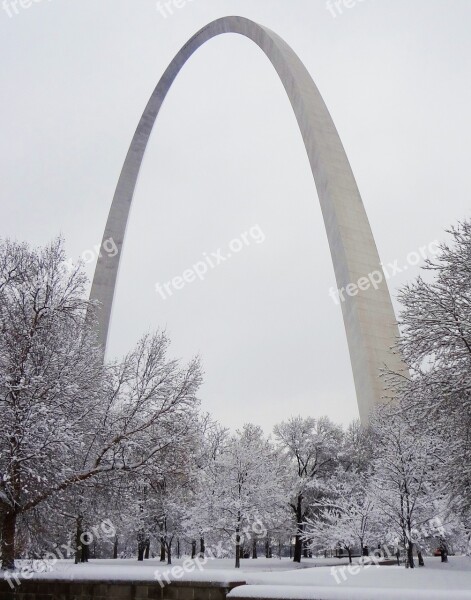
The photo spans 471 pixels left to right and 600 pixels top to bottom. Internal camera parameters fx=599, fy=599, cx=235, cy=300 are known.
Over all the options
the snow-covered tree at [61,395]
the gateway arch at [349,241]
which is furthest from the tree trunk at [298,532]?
the snow-covered tree at [61,395]

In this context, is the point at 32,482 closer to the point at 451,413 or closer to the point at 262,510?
the point at 451,413

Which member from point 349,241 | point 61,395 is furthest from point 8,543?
point 349,241

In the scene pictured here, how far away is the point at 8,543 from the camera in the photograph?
12.1 m

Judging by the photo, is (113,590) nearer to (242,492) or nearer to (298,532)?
(242,492)

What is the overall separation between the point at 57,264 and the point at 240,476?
25278 millimetres

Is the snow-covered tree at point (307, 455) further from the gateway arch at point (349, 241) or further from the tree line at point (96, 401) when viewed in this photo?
the tree line at point (96, 401)

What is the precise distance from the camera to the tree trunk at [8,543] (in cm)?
1183

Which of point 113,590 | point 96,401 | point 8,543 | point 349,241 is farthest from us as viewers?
point 349,241

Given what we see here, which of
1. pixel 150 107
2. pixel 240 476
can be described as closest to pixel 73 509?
pixel 240 476

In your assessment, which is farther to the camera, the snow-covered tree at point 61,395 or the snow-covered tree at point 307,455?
the snow-covered tree at point 307,455

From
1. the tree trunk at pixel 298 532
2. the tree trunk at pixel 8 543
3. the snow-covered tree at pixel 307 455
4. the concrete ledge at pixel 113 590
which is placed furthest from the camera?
the snow-covered tree at pixel 307 455

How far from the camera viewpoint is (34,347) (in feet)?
44.0

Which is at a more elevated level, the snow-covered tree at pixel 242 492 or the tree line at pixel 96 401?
the tree line at pixel 96 401

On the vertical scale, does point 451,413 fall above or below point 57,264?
below
